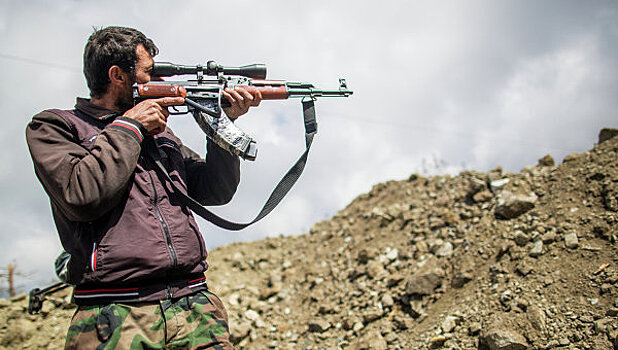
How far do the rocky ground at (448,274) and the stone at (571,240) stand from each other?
0.02 meters

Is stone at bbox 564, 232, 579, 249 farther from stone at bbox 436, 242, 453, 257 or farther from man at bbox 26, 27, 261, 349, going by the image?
man at bbox 26, 27, 261, 349

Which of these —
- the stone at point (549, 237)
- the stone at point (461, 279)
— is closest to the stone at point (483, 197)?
the stone at point (549, 237)

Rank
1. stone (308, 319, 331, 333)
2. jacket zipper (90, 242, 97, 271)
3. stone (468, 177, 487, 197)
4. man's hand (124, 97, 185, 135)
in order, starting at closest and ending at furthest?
jacket zipper (90, 242, 97, 271), man's hand (124, 97, 185, 135), stone (308, 319, 331, 333), stone (468, 177, 487, 197)

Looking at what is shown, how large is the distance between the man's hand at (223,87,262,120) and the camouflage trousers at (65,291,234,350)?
121 cm

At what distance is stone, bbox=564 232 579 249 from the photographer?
4152 mm

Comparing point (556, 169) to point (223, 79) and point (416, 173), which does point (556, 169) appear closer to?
point (416, 173)

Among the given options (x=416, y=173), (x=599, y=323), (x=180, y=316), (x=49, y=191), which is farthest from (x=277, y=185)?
(x=416, y=173)

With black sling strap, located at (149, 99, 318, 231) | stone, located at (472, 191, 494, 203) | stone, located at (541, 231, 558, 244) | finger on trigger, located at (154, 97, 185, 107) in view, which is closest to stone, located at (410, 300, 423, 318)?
stone, located at (541, 231, 558, 244)

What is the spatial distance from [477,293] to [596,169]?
2361mm

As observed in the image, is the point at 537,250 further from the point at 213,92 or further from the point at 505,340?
the point at 213,92

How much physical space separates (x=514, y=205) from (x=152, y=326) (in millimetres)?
4751

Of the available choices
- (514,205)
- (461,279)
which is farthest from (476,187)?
(461,279)

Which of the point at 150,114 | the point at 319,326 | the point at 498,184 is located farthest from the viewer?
the point at 498,184

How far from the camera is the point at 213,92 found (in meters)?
2.71
